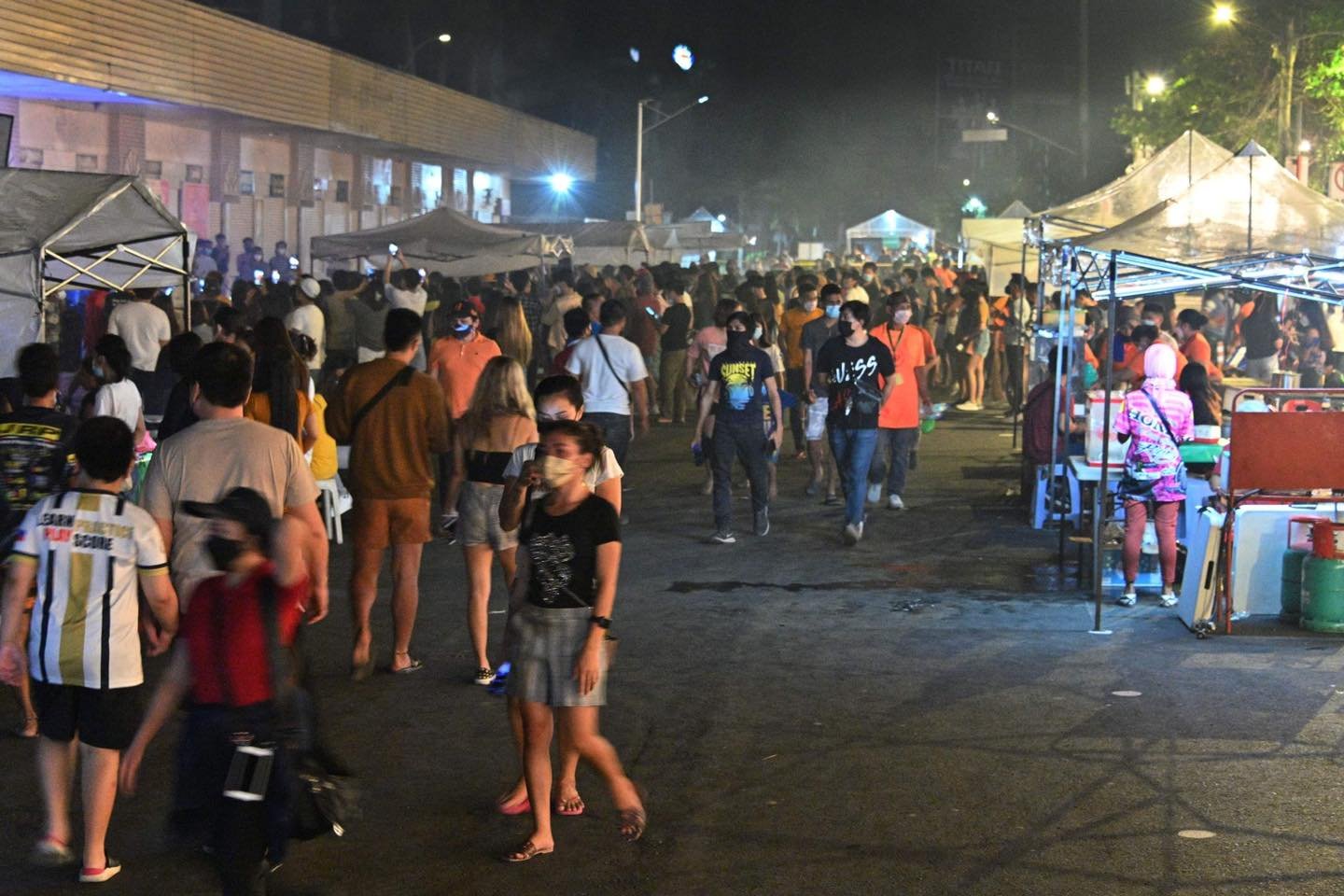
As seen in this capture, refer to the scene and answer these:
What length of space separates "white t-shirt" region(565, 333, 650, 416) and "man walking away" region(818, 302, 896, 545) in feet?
5.13

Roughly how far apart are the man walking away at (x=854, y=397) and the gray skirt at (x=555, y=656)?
273 inches

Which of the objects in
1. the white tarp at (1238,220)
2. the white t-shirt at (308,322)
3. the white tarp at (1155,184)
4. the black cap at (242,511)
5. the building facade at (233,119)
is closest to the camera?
the black cap at (242,511)

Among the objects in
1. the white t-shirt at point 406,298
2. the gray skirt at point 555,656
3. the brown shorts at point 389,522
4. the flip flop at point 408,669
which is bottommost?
the flip flop at point 408,669

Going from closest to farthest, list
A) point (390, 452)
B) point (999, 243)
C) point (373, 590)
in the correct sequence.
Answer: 1. point (390, 452)
2. point (373, 590)
3. point (999, 243)

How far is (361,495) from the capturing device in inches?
323

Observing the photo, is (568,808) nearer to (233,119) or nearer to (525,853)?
(525,853)

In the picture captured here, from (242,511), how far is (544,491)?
142 centimetres

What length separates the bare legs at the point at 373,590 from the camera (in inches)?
325

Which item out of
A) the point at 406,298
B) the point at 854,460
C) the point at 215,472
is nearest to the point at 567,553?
the point at 215,472

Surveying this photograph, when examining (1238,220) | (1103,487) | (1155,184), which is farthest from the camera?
(1155,184)

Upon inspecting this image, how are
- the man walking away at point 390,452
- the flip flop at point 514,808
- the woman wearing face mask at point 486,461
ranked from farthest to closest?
the man walking away at point 390,452
the woman wearing face mask at point 486,461
the flip flop at point 514,808

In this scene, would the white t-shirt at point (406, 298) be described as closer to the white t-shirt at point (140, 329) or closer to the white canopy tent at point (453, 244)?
the white canopy tent at point (453, 244)

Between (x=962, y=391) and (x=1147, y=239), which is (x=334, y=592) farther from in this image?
(x=962, y=391)

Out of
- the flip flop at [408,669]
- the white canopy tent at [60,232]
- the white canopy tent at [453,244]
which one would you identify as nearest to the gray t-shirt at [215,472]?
the flip flop at [408,669]
